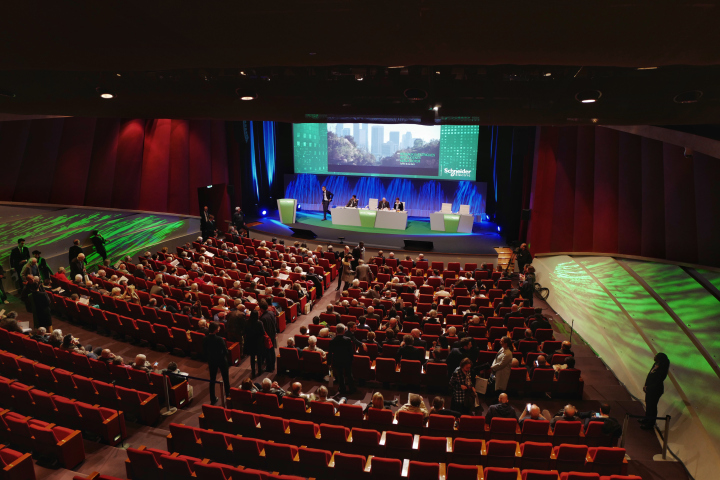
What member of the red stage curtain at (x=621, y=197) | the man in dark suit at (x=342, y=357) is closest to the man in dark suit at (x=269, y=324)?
the man in dark suit at (x=342, y=357)

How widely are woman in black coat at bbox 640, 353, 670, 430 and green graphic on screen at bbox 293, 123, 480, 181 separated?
1416 cm

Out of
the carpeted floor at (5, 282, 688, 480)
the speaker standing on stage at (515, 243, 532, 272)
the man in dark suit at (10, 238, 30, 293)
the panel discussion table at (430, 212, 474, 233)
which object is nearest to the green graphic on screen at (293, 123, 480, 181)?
the panel discussion table at (430, 212, 474, 233)

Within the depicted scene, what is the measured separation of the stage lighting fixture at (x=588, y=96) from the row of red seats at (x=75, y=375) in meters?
6.66

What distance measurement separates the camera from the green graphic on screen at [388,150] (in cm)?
2020

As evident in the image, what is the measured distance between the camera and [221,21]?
1.33 metres

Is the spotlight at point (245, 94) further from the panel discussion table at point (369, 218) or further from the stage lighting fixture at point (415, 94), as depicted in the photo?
the panel discussion table at point (369, 218)

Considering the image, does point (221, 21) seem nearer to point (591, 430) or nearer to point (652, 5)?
point (652, 5)

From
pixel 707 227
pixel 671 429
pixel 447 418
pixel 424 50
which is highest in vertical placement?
pixel 424 50

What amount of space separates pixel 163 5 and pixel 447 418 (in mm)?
5781

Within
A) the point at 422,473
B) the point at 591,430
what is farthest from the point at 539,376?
the point at 422,473

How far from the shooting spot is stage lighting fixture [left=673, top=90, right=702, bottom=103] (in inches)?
78.8

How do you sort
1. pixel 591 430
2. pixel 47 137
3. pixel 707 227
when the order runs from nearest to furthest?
pixel 591 430 → pixel 707 227 → pixel 47 137

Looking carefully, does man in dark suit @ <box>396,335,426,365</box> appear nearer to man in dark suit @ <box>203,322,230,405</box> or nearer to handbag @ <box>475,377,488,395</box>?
handbag @ <box>475,377,488,395</box>

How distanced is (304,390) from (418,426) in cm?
256
